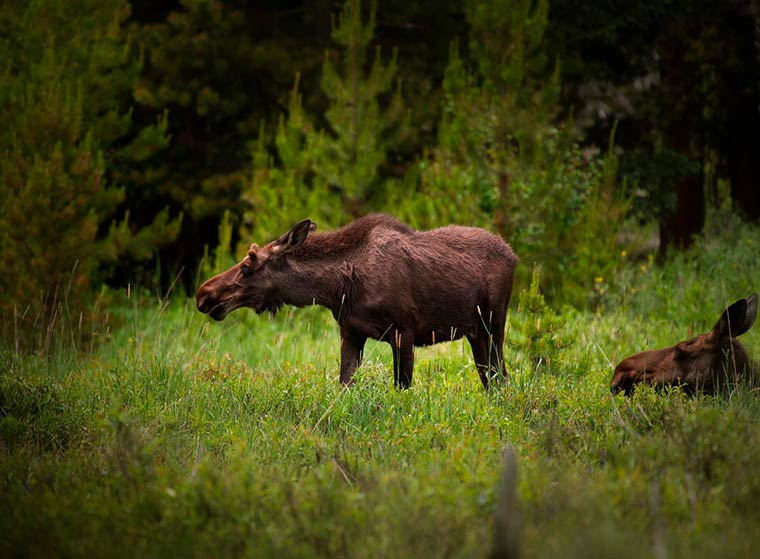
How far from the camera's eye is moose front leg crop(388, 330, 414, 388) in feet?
25.4

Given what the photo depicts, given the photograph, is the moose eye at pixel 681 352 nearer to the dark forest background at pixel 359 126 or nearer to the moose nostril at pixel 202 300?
the moose nostril at pixel 202 300

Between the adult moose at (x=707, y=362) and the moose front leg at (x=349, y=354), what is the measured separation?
Result: 83.1 inches

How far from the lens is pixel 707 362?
7562 mm

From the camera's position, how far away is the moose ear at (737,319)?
7.29m

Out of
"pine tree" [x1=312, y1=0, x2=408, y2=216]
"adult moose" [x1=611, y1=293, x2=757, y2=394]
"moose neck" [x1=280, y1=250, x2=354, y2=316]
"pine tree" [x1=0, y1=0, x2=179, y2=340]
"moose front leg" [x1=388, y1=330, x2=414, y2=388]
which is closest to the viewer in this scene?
"adult moose" [x1=611, y1=293, x2=757, y2=394]

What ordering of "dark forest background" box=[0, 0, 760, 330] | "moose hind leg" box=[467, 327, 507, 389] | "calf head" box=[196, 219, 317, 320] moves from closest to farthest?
1. "calf head" box=[196, 219, 317, 320]
2. "moose hind leg" box=[467, 327, 507, 389]
3. "dark forest background" box=[0, 0, 760, 330]

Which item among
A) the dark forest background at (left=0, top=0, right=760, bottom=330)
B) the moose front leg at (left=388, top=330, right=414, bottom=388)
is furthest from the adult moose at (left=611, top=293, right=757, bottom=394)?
the dark forest background at (left=0, top=0, right=760, bottom=330)

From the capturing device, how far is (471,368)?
9172 millimetres

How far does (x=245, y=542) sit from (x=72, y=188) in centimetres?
776

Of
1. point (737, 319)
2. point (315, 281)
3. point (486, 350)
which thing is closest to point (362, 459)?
point (315, 281)

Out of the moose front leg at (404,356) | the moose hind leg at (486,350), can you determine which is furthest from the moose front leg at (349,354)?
the moose hind leg at (486,350)

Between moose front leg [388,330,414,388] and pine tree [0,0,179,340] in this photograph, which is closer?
moose front leg [388,330,414,388]

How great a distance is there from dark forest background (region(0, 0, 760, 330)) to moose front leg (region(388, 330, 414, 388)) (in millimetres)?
3811

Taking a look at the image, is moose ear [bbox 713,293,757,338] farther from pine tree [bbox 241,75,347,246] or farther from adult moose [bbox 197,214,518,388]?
pine tree [bbox 241,75,347,246]
